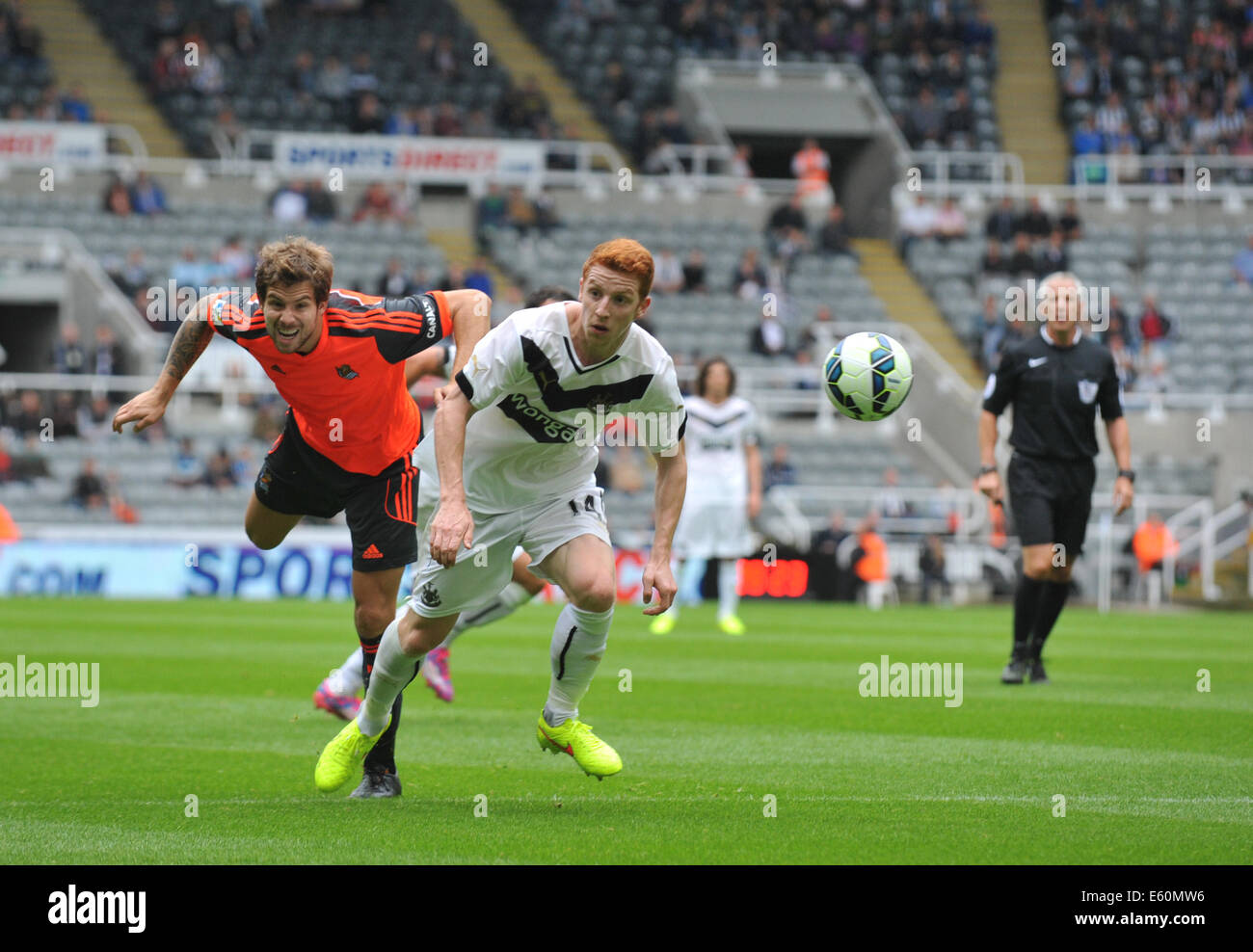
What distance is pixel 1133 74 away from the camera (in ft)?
123

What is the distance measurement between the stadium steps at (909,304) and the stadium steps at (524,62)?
5.76 m

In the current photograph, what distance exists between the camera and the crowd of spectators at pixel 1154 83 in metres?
36.1

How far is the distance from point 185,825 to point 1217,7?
1481 inches

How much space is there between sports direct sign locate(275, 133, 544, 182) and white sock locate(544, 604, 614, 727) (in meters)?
25.4

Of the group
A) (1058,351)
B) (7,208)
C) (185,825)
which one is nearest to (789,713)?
(1058,351)

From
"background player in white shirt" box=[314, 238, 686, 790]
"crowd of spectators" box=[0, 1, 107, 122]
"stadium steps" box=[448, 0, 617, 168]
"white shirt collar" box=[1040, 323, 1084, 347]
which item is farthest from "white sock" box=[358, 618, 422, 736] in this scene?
"stadium steps" box=[448, 0, 617, 168]

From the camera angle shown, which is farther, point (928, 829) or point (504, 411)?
point (504, 411)

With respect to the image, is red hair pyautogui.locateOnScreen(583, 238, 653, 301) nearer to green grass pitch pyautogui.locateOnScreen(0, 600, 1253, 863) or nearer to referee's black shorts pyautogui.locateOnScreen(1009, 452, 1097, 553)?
green grass pitch pyautogui.locateOnScreen(0, 600, 1253, 863)

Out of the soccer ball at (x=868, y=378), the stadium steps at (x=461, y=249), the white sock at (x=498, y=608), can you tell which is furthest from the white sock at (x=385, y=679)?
the stadium steps at (x=461, y=249)

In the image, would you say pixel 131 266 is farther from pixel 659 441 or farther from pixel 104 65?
pixel 659 441

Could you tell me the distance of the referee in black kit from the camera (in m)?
11.3

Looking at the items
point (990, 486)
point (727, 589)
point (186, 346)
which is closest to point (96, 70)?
point (727, 589)

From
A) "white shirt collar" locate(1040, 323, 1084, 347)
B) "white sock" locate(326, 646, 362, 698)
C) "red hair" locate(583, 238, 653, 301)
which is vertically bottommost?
"white sock" locate(326, 646, 362, 698)

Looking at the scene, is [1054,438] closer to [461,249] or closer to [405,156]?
[461,249]
